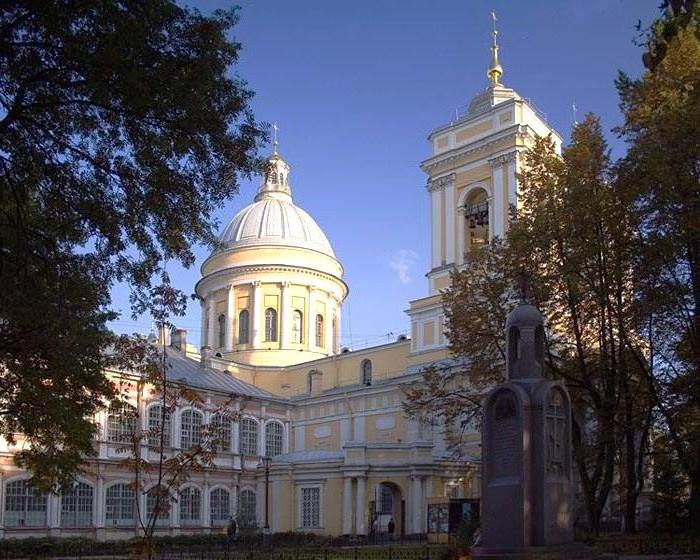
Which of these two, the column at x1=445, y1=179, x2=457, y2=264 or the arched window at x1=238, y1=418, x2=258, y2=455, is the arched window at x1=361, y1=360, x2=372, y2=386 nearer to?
the arched window at x1=238, y1=418, x2=258, y2=455

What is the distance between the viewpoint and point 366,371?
6225 cm

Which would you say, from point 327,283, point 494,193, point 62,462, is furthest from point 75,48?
point 327,283

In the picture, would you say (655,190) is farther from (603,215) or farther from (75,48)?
(75,48)

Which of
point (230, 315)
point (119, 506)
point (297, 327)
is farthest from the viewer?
point (230, 315)

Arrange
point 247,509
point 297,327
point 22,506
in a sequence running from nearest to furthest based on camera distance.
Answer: point 22,506 → point 247,509 → point 297,327

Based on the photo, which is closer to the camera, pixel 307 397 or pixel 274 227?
pixel 307 397

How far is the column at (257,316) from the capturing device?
67.4 metres

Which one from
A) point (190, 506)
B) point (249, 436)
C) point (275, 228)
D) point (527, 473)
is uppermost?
point (275, 228)

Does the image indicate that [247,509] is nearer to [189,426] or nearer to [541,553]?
[189,426]

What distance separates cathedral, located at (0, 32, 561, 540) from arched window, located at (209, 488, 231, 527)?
0.26 ft

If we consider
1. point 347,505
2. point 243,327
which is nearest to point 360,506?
point 347,505

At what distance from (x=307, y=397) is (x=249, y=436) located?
5.62m

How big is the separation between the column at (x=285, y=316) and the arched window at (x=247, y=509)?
49.7 feet

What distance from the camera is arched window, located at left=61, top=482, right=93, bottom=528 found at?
4566cm
